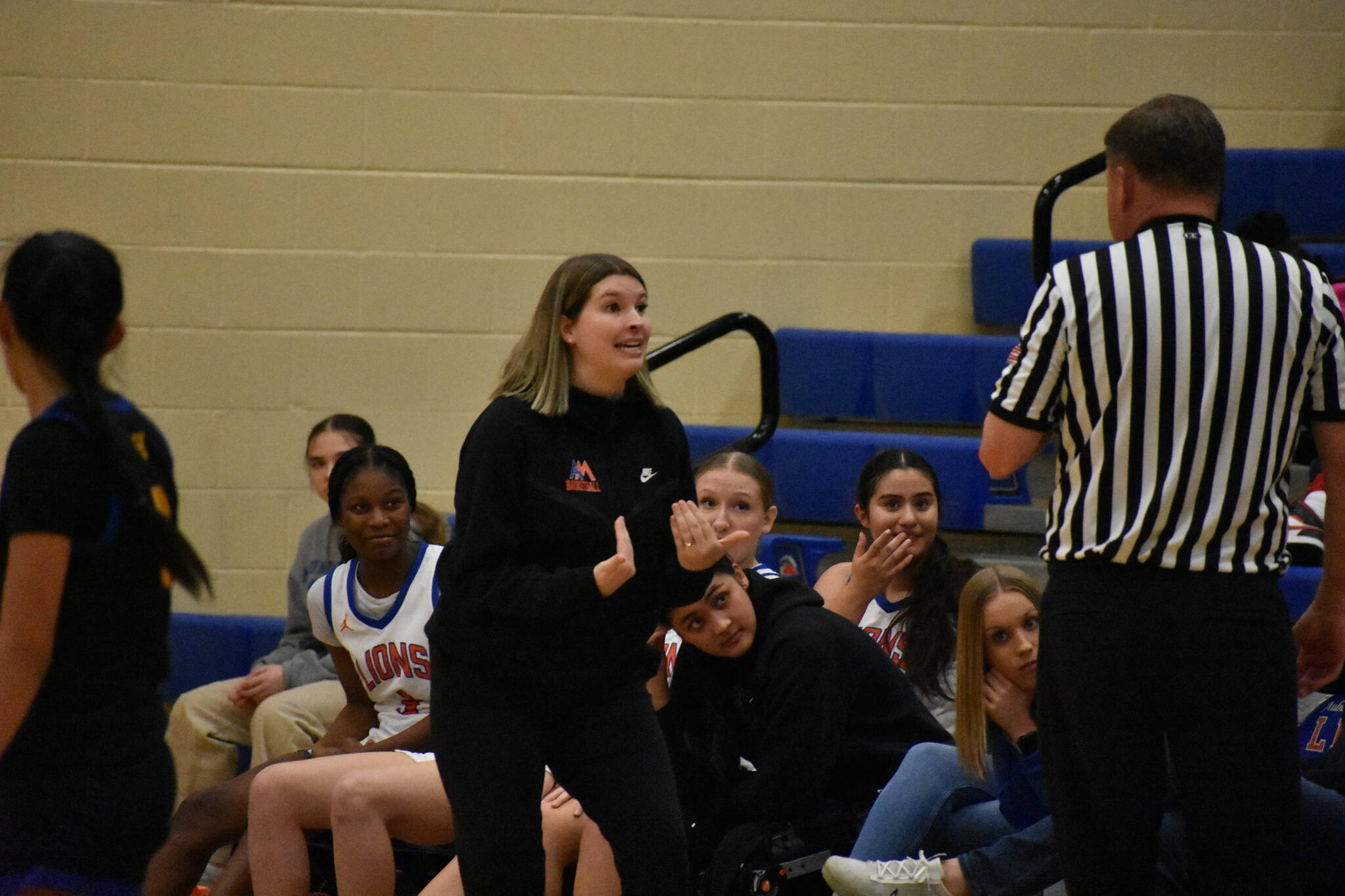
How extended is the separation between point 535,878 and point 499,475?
62 centimetres

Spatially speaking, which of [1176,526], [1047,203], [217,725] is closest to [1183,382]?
[1176,526]

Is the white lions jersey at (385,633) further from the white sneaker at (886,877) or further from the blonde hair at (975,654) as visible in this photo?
the blonde hair at (975,654)

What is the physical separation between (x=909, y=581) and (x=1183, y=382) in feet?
4.96

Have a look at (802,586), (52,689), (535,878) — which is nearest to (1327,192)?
(802,586)

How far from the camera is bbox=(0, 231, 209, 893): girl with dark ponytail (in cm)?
156

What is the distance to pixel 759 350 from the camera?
443cm

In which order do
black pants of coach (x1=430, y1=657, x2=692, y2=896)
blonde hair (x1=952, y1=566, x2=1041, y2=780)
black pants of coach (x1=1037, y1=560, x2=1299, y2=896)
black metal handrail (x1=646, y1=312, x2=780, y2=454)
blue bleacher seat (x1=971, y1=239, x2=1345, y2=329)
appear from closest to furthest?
black pants of coach (x1=1037, y1=560, x2=1299, y2=896) → black pants of coach (x1=430, y1=657, x2=692, y2=896) → blonde hair (x1=952, y1=566, x2=1041, y2=780) → black metal handrail (x1=646, y1=312, x2=780, y2=454) → blue bleacher seat (x1=971, y1=239, x2=1345, y2=329)

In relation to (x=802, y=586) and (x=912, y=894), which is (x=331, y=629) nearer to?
(x=802, y=586)

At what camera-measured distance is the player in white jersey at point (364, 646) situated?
3188 mm

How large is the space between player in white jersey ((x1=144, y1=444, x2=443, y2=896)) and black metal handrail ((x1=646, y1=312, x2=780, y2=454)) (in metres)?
1.18

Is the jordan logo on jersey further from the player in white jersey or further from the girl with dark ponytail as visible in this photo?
the girl with dark ponytail

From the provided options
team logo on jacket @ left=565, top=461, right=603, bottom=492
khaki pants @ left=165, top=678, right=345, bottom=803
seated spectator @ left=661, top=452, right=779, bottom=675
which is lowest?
khaki pants @ left=165, top=678, right=345, bottom=803

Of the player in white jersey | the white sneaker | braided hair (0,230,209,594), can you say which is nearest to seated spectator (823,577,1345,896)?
the white sneaker

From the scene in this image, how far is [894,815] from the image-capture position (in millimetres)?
2762
